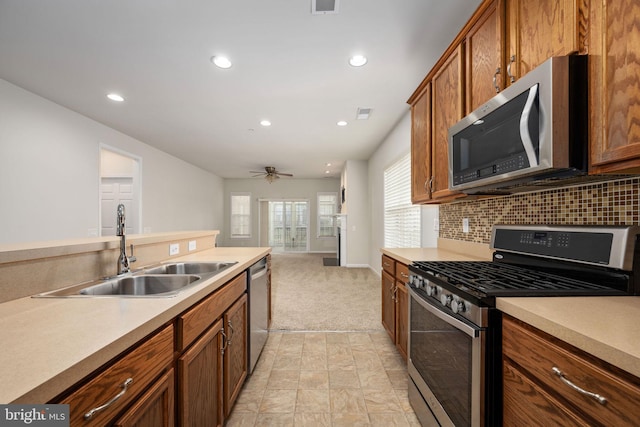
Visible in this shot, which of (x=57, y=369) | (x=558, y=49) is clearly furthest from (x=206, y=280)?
(x=558, y=49)

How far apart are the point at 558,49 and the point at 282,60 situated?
6.53ft

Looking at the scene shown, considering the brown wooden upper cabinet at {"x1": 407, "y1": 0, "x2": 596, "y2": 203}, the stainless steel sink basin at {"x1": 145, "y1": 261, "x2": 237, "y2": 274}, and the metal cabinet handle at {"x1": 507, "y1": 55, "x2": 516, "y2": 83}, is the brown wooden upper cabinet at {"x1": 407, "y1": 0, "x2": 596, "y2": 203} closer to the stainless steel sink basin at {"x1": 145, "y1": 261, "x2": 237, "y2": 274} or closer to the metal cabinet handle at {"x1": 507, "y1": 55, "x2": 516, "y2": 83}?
the metal cabinet handle at {"x1": 507, "y1": 55, "x2": 516, "y2": 83}

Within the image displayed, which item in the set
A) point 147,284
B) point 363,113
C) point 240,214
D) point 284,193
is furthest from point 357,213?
point 147,284

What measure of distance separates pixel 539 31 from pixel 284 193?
8695mm

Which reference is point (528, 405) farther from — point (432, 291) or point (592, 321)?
point (432, 291)

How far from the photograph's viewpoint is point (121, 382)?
710 millimetres

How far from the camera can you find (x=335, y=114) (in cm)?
368

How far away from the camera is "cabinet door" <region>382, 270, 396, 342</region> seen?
7.56ft

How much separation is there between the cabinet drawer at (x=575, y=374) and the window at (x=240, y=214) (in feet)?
30.7

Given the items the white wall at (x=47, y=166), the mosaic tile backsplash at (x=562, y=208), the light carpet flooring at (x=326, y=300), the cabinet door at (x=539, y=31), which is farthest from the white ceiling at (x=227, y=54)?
the light carpet flooring at (x=326, y=300)

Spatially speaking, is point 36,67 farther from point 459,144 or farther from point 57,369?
point 459,144

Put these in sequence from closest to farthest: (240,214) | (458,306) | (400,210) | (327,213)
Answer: (458,306) → (400,210) → (327,213) → (240,214)

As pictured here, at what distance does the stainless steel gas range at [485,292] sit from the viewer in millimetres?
1004

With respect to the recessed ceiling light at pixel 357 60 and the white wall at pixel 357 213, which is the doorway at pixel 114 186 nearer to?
the white wall at pixel 357 213
